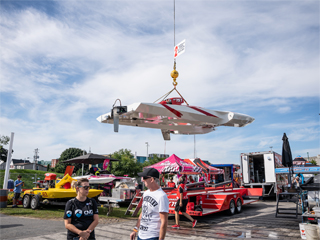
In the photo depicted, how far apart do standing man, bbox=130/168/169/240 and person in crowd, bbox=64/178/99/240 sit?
63 cm

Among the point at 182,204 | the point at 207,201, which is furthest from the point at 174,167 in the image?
the point at 182,204

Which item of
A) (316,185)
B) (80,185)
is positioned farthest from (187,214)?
(80,185)

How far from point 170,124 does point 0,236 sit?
6249 millimetres

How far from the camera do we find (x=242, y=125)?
9.09 metres

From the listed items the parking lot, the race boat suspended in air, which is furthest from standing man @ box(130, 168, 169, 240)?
the parking lot

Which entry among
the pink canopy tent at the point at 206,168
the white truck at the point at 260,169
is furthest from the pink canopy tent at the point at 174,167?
the white truck at the point at 260,169

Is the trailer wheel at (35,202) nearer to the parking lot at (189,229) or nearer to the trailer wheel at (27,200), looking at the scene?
the trailer wheel at (27,200)

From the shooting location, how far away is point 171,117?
8.45 m

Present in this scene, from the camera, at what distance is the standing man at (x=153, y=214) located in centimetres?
343

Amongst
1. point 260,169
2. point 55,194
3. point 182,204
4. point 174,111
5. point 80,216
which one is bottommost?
point 182,204

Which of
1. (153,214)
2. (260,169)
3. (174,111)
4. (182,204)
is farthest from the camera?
(260,169)

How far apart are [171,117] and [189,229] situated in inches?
148

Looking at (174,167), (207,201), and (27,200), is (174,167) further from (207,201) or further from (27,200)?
(27,200)

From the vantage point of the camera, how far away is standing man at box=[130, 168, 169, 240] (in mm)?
3428
